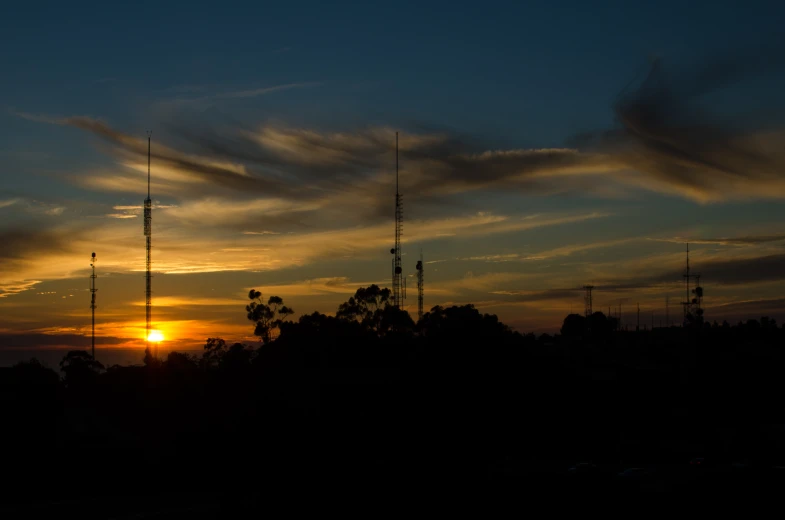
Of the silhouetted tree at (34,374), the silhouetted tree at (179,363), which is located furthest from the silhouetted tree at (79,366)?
the silhouetted tree at (34,374)

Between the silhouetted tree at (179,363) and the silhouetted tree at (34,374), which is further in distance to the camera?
the silhouetted tree at (179,363)

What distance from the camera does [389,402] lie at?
56.0 m

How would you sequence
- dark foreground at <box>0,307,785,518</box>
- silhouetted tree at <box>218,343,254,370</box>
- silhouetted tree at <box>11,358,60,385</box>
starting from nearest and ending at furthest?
dark foreground at <box>0,307,785,518</box>
silhouetted tree at <box>11,358,60,385</box>
silhouetted tree at <box>218,343,254,370</box>

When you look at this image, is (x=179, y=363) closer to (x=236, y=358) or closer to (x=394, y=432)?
(x=236, y=358)

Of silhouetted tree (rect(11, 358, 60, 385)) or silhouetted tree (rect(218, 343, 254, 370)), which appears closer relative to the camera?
silhouetted tree (rect(11, 358, 60, 385))

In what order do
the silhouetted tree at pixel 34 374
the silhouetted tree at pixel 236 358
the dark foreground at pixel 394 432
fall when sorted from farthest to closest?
the silhouetted tree at pixel 236 358 → the silhouetted tree at pixel 34 374 → the dark foreground at pixel 394 432

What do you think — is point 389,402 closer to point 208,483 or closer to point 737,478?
point 208,483

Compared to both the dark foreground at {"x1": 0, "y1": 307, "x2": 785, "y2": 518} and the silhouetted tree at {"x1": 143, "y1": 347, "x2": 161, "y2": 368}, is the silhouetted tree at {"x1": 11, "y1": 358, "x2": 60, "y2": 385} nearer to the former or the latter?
the dark foreground at {"x1": 0, "y1": 307, "x2": 785, "y2": 518}

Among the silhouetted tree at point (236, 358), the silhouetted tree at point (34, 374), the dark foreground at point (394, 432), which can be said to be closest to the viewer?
the dark foreground at point (394, 432)

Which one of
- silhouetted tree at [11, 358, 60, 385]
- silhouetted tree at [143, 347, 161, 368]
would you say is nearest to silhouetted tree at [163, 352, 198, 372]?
silhouetted tree at [143, 347, 161, 368]

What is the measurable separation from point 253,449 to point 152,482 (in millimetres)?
9122

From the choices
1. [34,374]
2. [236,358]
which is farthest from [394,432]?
[236,358]

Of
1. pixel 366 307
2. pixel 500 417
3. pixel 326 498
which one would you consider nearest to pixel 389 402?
pixel 500 417

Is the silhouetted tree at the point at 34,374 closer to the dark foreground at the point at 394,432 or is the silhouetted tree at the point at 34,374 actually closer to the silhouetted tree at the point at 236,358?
the dark foreground at the point at 394,432
